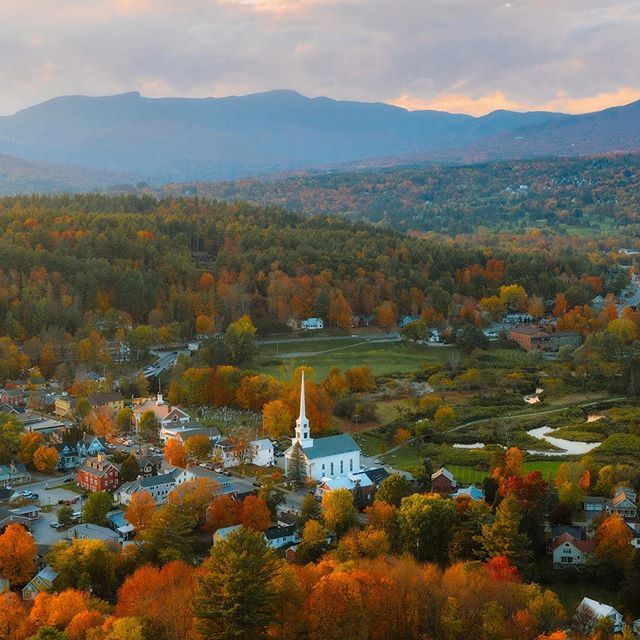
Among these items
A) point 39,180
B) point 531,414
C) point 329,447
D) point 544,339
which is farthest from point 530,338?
point 39,180

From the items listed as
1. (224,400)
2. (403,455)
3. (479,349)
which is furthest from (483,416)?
(479,349)

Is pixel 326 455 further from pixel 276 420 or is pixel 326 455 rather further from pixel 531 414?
pixel 531 414

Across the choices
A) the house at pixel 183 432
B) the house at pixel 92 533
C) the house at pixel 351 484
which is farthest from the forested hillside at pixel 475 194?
the house at pixel 92 533

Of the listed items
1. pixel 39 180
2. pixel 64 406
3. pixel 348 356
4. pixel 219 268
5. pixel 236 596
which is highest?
pixel 39 180

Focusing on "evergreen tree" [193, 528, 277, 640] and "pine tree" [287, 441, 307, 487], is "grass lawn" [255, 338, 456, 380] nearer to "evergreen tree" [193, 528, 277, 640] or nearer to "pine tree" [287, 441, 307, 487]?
"pine tree" [287, 441, 307, 487]

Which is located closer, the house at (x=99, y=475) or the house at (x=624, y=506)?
the house at (x=624, y=506)

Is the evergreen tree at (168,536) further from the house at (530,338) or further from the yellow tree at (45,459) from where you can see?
the house at (530,338)

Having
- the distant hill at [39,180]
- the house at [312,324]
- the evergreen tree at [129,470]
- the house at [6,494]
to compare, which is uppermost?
the distant hill at [39,180]
